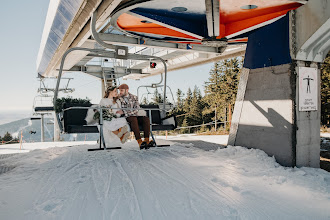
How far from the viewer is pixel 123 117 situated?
6316 millimetres

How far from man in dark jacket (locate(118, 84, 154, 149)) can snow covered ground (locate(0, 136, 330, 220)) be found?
114cm

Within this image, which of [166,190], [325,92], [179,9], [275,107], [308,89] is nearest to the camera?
[166,190]

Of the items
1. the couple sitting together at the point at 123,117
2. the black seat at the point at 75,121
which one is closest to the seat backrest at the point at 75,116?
the black seat at the point at 75,121

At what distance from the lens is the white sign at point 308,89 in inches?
188

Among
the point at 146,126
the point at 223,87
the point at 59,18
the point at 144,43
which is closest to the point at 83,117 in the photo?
the point at 146,126

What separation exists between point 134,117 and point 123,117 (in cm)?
27

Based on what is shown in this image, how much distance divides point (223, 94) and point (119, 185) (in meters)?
37.9

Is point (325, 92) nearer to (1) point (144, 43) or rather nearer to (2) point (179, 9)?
(1) point (144, 43)

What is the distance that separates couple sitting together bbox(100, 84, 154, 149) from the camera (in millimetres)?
6184

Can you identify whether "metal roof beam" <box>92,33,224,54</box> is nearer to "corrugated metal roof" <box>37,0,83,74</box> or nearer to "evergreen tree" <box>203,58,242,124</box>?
"corrugated metal roof" <box>37,0,83,74</box>

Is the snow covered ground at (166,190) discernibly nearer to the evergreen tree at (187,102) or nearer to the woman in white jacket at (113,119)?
the woman in white jacket at (113,119)

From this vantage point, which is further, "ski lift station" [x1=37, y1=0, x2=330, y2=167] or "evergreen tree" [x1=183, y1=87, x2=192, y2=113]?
"evergreen tree" [x1=183, y1=87, x2=192, y2=113]

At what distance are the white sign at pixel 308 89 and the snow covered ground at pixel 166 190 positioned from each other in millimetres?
1095

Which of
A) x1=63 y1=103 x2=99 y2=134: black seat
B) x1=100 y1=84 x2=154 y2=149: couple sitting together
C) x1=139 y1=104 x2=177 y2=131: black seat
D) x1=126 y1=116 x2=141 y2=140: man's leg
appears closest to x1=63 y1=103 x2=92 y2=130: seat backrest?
x1=63 y1=103 x2=99 y2=134: black seat
